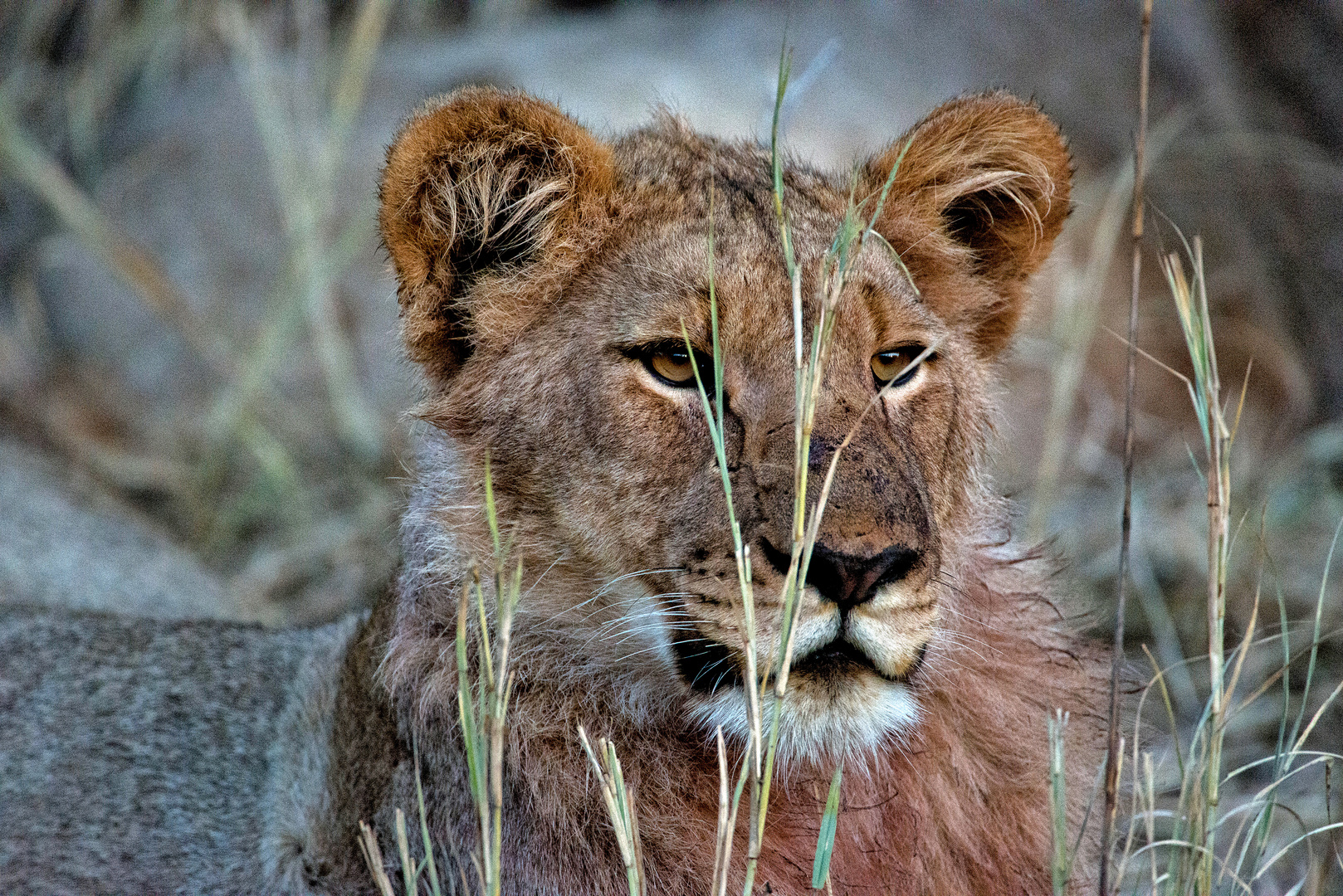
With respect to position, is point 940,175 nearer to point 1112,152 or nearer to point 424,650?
point 424,650

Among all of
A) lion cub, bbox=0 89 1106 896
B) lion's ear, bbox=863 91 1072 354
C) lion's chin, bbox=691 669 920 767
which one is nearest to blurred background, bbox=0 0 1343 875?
lion's ear, bbox=863 91 1072 354

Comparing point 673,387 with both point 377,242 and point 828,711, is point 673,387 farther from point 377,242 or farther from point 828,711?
point 377,242

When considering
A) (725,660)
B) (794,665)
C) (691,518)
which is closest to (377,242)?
(691,518)

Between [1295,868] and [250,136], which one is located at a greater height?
[250,136]

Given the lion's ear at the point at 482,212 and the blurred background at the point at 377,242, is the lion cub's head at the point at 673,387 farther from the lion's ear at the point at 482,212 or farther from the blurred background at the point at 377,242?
the blurred background at the point at 377,242

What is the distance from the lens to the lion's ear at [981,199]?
2.79 metres

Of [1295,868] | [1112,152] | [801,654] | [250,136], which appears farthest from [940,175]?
[250,136]

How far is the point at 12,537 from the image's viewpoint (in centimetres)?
475

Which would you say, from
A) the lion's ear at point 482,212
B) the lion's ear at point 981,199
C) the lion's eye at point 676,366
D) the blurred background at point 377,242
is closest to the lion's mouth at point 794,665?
the lion's eye at point 676,366

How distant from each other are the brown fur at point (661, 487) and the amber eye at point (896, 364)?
27 mm

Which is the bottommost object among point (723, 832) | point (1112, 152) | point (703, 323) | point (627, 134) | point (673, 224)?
point (723, 832)

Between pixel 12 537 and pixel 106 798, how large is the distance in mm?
1752

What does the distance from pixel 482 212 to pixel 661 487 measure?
672 millimetres

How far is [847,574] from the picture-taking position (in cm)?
209
